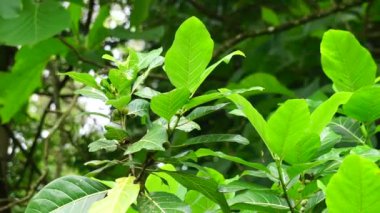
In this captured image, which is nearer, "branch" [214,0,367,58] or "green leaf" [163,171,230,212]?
"green leaf" [163,171,230,212]

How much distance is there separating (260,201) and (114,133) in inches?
7.4

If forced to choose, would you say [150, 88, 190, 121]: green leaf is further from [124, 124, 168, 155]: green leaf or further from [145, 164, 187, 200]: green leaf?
[145, 164, 187, 200]: green leaf

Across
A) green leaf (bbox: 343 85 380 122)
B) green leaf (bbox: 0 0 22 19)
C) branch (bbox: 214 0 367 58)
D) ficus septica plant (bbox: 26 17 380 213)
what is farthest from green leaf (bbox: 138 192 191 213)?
branch (bbox: 214 0 367 58)

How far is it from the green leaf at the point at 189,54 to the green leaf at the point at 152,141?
0.06 m

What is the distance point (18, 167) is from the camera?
7.13 feet

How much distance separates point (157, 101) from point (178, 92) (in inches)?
1.1

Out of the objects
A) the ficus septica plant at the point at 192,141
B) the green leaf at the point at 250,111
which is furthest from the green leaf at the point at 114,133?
the green leaf at the point at 250,111

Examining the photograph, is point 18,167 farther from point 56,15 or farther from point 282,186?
point 282,186

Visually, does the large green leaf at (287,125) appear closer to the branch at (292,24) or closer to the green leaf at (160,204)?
the green leaf at (160,204)

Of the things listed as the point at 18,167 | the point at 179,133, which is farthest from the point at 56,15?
the point at 18,167

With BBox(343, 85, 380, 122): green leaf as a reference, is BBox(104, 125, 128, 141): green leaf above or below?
above

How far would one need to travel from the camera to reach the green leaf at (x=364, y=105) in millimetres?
730

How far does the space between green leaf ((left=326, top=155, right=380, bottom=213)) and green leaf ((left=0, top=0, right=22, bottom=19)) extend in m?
1.00

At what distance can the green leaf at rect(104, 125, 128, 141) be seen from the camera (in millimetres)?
665
